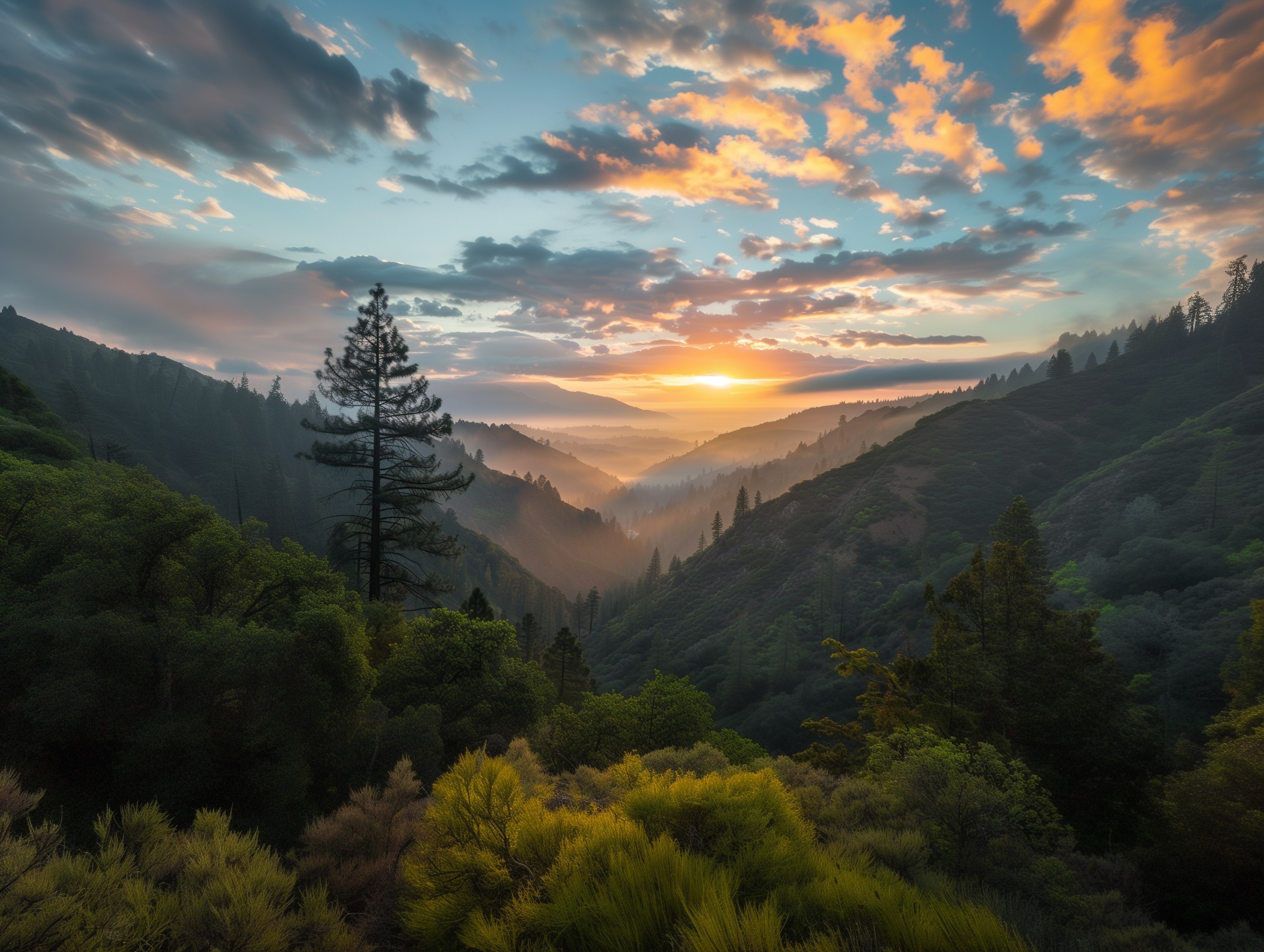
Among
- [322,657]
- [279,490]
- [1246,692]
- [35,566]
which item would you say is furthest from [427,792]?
[279,490]

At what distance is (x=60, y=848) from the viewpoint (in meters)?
8.20

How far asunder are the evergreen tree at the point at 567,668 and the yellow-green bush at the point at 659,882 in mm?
33553

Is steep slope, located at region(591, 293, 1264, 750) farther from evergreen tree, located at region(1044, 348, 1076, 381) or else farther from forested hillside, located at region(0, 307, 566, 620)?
forested hillside, located at region(0, 307, 566, 620)

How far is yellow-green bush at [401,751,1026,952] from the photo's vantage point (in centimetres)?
411

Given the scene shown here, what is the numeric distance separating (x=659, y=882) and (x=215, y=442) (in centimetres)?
16223

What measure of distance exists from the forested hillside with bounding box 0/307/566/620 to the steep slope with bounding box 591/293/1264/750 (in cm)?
4393

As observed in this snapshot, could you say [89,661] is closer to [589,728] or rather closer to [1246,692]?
[589,728]

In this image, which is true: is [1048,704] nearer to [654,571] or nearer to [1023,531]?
[1023,531]

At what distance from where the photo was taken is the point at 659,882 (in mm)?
4910

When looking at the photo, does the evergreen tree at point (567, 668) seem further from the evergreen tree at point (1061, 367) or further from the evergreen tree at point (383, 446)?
the evergreen tree at point (1061, 367)

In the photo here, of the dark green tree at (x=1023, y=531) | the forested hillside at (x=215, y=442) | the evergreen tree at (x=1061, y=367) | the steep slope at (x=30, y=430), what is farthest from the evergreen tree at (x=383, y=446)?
the evergreen tree at (x=1061, y=367)

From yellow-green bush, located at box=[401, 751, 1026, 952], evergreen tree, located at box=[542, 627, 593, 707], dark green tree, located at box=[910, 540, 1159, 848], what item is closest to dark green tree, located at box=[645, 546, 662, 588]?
evergreen tree, located at box=[542, 627, 593, 707]

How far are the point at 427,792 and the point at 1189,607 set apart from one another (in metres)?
43.1

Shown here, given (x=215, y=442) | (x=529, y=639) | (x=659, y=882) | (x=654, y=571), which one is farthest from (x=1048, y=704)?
(x=215, y=442)
